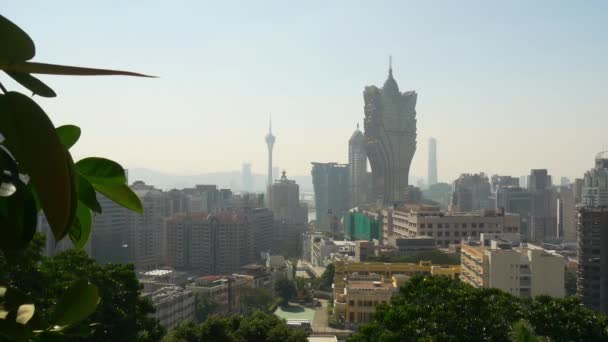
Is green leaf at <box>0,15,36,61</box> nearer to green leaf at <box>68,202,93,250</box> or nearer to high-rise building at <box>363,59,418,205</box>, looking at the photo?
green leaf at <box>68,202,93,250</box>

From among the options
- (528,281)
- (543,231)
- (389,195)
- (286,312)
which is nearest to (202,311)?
(286,312)

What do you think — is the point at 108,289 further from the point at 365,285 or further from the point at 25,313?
the point at 365,285

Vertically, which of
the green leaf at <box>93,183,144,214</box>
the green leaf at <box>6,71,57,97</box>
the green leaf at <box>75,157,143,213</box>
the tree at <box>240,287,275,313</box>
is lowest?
the tree at <box>240,287,275,313</box>

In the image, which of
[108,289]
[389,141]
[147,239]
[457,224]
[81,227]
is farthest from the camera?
[389,141]

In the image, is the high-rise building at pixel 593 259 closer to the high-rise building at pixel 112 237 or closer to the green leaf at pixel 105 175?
the green leaf at pixel 105 175

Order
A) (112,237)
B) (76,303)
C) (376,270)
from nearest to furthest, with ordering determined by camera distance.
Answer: (76,303) < (376,270) < (112,237)

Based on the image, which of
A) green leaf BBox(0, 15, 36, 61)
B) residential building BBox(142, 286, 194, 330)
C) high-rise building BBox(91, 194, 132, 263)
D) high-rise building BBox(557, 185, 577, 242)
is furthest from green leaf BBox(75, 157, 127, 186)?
high-rise building BBox(557, 185, 577, 242)

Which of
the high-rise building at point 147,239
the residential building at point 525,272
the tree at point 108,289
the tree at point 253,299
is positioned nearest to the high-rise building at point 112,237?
the high-rise building at point 147,239

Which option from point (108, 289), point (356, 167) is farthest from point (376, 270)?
point (356, 167)
